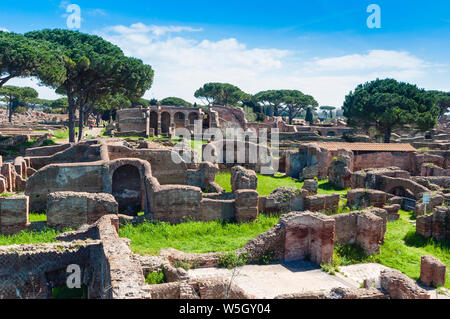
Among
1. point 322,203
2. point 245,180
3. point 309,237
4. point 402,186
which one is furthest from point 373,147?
point 309,237

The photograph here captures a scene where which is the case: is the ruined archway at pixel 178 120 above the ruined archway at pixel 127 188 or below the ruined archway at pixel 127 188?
above

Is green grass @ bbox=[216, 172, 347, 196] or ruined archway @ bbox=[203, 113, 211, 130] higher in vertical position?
ruined archway @ bbox=[203, 113, 211, 130]

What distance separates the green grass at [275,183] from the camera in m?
22.2

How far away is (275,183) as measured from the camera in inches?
947

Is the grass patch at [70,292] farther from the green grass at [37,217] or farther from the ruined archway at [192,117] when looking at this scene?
the ruined archway at [192,117]

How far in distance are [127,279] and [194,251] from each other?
5.31 m

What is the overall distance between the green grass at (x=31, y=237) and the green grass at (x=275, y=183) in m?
10.6

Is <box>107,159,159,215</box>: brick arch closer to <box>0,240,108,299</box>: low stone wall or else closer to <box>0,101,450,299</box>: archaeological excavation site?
<box>0,101,450,299</box>: archaeological excavation site

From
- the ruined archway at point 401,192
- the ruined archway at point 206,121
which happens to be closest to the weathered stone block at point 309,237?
the ruined archway at point 401,192

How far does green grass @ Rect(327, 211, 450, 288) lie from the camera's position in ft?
40.5

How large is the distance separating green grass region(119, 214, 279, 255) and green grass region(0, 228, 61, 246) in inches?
92.1

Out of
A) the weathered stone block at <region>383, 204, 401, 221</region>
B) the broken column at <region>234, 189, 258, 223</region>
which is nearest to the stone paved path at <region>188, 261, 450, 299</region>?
the broken column at <region>234, 189, 258, 223</region>
